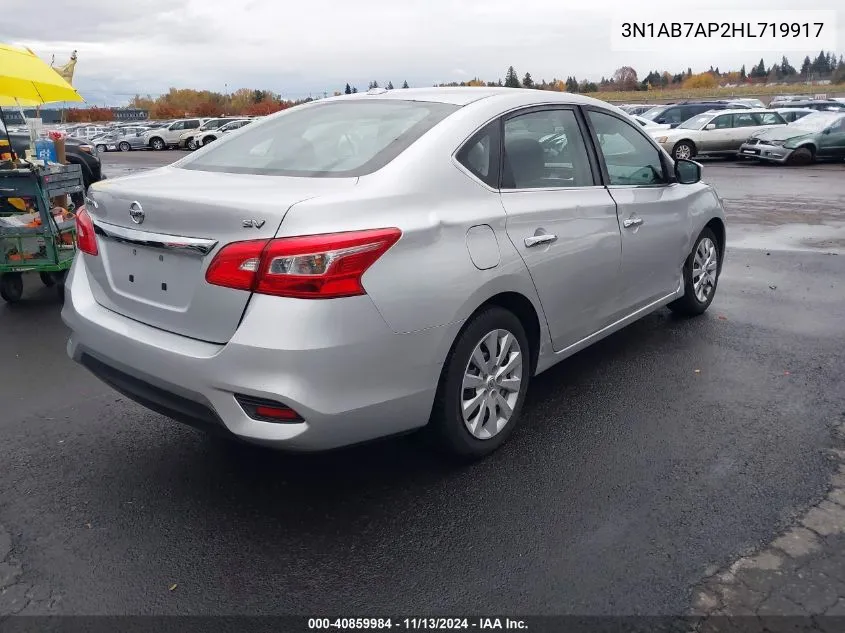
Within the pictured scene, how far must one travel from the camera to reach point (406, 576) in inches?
109

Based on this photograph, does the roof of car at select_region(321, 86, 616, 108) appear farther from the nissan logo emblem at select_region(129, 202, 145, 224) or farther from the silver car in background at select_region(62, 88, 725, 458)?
the nissan logo emblem at select_region(129, 202, 145, 224)

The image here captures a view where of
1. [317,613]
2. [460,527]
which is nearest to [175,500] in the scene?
[317,613]

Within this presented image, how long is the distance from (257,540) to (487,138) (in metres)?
2.13

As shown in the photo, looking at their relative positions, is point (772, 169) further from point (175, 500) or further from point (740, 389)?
point (175, 500)

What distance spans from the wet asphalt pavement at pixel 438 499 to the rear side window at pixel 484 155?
4.29 ft

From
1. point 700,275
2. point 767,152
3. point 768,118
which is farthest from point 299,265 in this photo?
point 768,118

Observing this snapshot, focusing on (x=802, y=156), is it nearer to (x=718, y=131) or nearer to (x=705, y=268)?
(x=718, y=131)

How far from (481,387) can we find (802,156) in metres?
21.0

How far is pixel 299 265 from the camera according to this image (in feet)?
8.96

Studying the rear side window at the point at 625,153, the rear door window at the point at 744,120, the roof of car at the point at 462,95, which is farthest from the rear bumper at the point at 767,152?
the roof of car at the point at 462,95

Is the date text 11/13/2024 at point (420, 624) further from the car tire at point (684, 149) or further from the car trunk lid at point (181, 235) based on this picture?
the car tire at point (684, 149)

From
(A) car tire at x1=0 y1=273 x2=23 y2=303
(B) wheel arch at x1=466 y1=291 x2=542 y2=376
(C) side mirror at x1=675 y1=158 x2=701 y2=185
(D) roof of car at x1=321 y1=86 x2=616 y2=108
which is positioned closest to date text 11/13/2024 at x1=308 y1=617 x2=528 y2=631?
(B) wheel arch at x1=466 y1=291 x2=542 y2=376

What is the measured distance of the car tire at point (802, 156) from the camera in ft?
68.5

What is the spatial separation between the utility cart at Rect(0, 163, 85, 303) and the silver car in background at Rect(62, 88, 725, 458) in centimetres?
337
